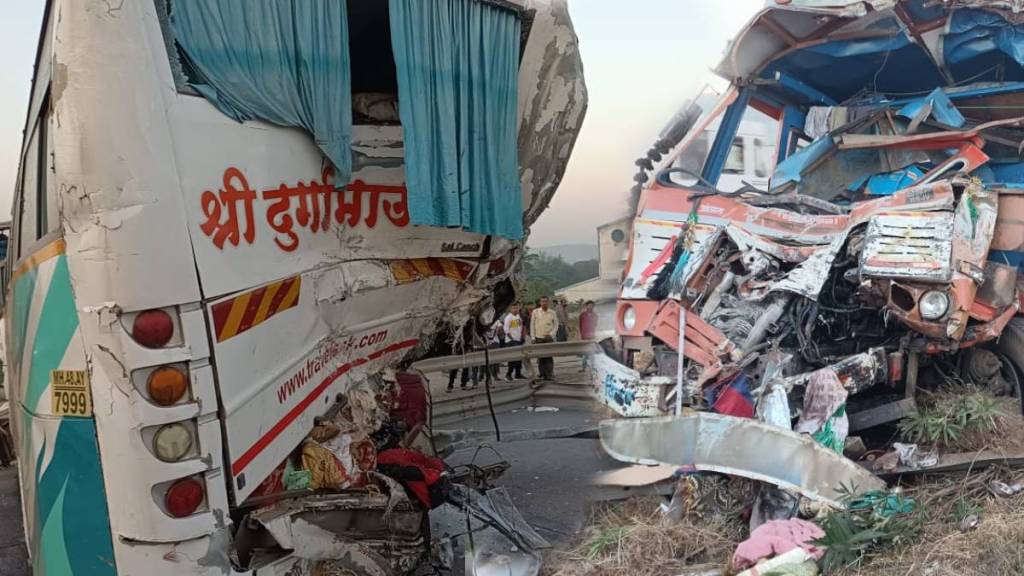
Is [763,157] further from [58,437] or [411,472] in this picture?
[58,437]

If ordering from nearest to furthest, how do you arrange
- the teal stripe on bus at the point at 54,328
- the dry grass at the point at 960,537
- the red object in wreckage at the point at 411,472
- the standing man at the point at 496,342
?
the teal stripe on bus at the point at 54,328
the dry grass at the point at 960,537
the red object in wreckage at the point at 411,472
the standing man at the point at 496,342

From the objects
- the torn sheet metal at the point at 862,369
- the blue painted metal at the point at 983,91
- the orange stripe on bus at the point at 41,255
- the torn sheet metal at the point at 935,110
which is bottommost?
the torn sheet metal at the point at 862,369

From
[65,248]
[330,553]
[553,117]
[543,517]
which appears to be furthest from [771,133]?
[65,248]

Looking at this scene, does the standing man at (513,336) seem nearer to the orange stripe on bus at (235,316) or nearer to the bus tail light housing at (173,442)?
the orange stripe on bus at (235,316)

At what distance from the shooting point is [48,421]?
2.20 meters

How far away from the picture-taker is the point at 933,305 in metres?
3.37

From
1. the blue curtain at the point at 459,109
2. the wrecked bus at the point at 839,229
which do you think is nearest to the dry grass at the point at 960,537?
the wrecked bus at the point at 839,229

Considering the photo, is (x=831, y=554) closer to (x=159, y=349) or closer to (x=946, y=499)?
(x=946, y=499)

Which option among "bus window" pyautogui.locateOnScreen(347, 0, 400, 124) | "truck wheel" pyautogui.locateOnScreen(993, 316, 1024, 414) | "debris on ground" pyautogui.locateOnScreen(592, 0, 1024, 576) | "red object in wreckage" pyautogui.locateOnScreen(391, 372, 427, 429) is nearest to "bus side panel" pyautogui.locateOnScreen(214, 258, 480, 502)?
"bus window" pyautogui.locateOnScreen(347, 0, 400, 124)

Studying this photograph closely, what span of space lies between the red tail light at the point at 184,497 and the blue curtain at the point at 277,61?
1063 mm

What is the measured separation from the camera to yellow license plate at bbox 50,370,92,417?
1.99 metres

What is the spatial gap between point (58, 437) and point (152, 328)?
58cm

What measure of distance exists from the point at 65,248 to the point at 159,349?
1.30 ft

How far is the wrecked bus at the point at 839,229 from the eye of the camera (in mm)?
3320
